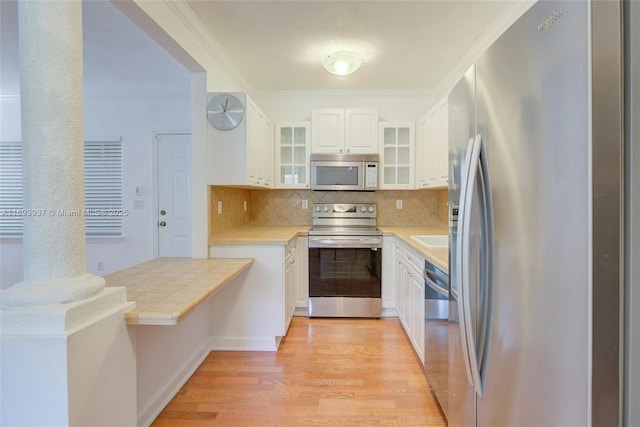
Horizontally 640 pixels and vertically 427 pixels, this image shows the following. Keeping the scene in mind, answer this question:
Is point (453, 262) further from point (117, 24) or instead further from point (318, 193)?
point (117, 24)

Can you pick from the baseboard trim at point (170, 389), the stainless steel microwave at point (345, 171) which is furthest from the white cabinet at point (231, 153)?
the baseboard trim at point (170, 389)

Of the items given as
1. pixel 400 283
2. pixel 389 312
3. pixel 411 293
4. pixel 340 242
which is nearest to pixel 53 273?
pixel 411 293

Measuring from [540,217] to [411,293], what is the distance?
1.81 metres

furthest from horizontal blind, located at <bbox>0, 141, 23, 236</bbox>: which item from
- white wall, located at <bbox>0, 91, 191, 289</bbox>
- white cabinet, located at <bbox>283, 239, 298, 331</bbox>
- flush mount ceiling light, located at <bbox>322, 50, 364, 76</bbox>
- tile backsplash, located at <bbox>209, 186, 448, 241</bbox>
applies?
flush mount ceiling light, located at <bbox>322, 50, 364, 76</bbox>

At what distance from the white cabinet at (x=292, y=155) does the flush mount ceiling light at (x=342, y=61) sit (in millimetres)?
976

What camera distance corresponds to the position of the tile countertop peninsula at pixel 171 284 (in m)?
1.30

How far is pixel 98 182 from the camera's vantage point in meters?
3.87

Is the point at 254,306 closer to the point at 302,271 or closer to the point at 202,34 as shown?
the point at 302,271

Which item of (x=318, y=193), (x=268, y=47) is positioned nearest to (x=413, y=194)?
(x=318, y=193)

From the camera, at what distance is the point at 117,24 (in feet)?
7.56

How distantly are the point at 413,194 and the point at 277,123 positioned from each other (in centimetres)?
189

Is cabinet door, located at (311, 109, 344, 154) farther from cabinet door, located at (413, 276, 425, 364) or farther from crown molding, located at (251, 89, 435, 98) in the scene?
cabinet door, located at (413, 276, 425, 364)

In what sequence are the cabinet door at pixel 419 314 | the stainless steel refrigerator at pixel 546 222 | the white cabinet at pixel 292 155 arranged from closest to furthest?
the stainless steel refrigerator at pixel 546 222, the cabinet door at pixel 419 314, the white cabinet at pixel 292 155

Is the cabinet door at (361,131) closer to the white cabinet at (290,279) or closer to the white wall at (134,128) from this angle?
the white cabinet at (290,279)
